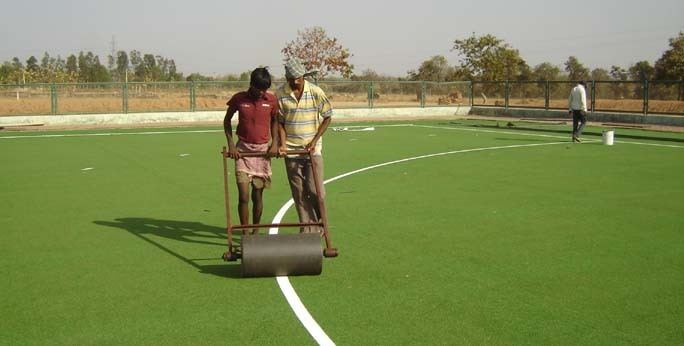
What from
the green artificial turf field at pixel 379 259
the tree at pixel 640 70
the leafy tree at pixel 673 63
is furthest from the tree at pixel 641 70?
the green artificial turf field at pixel 379 259

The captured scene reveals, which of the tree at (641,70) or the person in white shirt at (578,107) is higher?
the tree at (641,70)

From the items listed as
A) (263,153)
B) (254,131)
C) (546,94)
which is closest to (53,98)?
(546,94)

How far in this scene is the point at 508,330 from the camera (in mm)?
5617

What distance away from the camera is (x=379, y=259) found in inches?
309

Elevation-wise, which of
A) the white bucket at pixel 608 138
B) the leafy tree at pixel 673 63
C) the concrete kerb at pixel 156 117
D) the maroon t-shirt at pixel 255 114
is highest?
the leafy tree at pixel 673 63

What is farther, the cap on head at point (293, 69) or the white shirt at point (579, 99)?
the white shirt at point (579, 99)

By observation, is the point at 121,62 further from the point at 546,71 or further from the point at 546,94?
the point at 546,94

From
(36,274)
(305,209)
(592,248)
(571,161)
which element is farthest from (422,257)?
(571,161)

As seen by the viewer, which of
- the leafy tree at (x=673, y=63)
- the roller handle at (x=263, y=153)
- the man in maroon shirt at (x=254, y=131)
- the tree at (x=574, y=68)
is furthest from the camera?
the tree at (x=574, y=68)

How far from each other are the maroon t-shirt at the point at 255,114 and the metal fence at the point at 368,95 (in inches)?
1049

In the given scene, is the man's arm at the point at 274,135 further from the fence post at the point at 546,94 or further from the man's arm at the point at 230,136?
the fence post at the point at 546,94

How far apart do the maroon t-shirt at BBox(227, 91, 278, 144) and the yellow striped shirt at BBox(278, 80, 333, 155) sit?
114 mm

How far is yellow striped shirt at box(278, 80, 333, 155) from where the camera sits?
313 inches

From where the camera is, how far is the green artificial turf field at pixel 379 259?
5.74m
